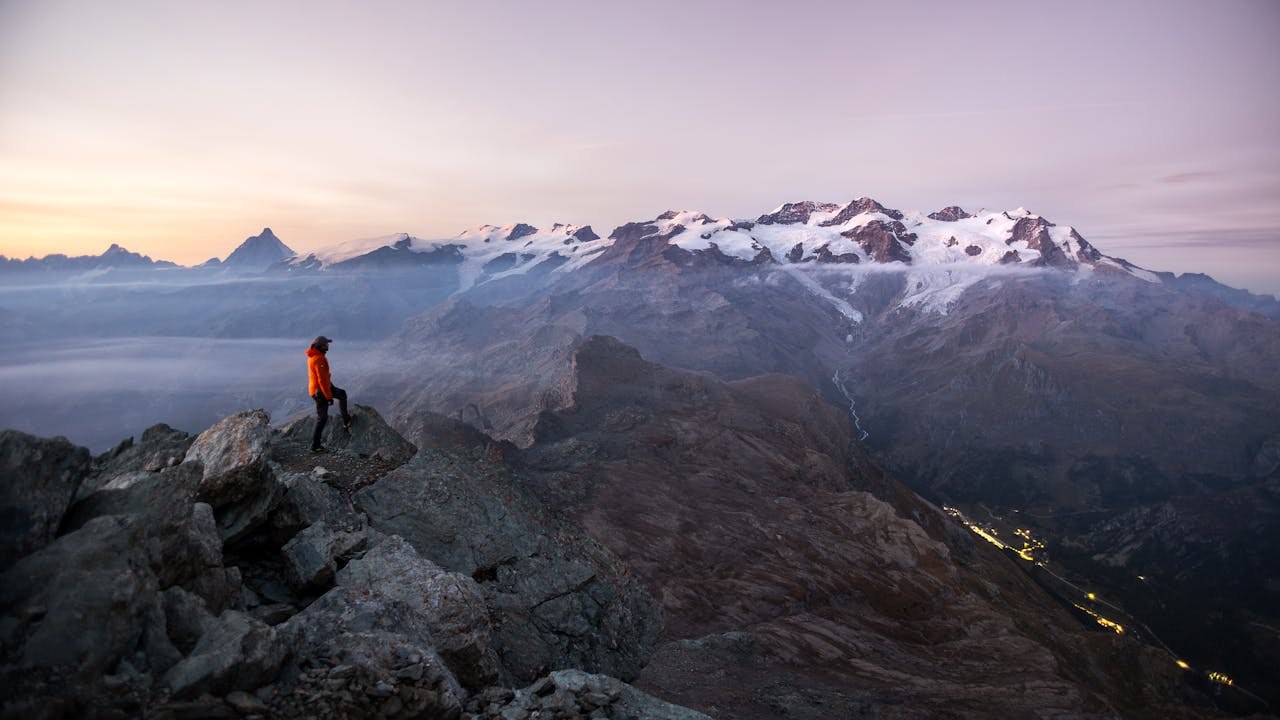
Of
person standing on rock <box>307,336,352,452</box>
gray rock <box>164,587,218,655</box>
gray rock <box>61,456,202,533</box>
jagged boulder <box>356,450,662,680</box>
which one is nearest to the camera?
gray rock <box>164,587,218,655</box>

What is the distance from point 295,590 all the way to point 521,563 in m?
8.56

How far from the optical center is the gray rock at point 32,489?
9.20m

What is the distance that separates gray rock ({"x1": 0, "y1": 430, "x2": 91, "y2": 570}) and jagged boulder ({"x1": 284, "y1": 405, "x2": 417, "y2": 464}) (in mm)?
12976

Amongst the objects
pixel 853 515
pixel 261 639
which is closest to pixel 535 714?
pixel 261 639

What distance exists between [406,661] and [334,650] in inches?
53.4

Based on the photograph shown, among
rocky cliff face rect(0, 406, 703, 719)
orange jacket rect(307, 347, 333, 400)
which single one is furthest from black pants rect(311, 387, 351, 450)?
rocky cliff face rect(0, 406, 703, 719)

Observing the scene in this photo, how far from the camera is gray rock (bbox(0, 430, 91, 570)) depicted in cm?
920

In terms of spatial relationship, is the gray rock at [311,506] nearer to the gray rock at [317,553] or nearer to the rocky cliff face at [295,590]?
the rocky cliff face at [295,590]

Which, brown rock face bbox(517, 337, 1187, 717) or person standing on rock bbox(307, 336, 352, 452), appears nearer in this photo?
person standing on rock bbox(307, 336, 352, 452)

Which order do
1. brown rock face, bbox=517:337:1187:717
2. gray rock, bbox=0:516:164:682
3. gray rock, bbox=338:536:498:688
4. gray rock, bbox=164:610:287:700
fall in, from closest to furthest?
gray rock, bbox=0:516:164:682 → gray rock, bbox=164:610:287:700 → gray rock, bbox=338:536:498:688 → brown rock face, bbox=517:337:1187:717

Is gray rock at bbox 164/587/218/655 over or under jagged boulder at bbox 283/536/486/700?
over

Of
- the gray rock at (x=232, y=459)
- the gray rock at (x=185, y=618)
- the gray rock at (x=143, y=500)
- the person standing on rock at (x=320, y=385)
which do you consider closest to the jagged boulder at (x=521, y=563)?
the person standing on rock at (x=320, y=385)

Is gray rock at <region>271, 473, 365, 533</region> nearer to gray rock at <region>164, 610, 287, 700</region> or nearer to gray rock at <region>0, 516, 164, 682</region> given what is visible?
gray rock at <region>164, 610, 287, 700</region>

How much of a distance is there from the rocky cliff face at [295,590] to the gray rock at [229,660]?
3 centimetres
